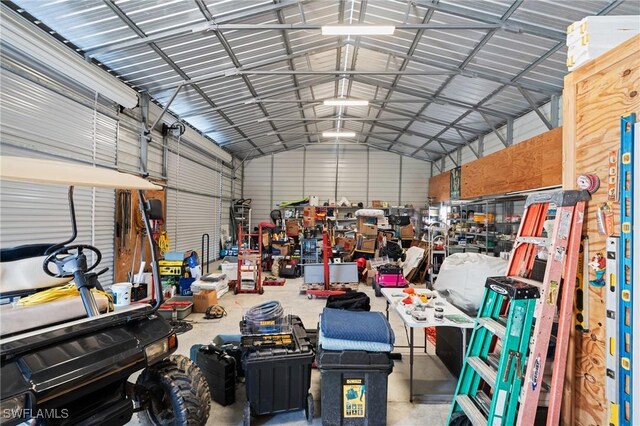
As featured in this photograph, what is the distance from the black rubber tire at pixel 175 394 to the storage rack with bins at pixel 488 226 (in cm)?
654

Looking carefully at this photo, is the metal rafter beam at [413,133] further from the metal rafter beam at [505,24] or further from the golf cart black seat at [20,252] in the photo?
the golf cart black seat at [20,252]

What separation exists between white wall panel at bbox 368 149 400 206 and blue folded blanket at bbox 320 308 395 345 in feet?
36.3

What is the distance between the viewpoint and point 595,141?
5.37 feet

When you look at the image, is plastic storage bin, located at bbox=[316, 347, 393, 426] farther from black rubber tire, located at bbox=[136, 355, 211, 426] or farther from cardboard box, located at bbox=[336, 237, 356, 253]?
cardboard box, located at bbox=[336, 237, 356, 253]

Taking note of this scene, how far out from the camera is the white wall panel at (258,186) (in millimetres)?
13414

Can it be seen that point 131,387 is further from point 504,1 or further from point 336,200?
point 336,200

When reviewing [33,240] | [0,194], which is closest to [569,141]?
[0,194]

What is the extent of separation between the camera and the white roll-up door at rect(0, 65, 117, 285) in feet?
12.2

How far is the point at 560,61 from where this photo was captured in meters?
5.32

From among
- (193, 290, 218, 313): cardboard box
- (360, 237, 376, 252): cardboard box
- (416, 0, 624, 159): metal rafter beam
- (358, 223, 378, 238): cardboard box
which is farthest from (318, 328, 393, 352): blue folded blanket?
(358, 223, 378, 238): cardboard box

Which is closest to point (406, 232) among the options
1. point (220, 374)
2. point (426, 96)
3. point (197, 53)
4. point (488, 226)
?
point (488, 226)

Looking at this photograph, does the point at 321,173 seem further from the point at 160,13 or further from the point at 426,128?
the point at 160,13

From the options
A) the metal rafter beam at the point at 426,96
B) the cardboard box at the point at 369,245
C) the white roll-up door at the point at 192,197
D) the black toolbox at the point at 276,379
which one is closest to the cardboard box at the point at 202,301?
the white roll-up door at the point at 192,197

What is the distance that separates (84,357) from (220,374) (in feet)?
4.66
